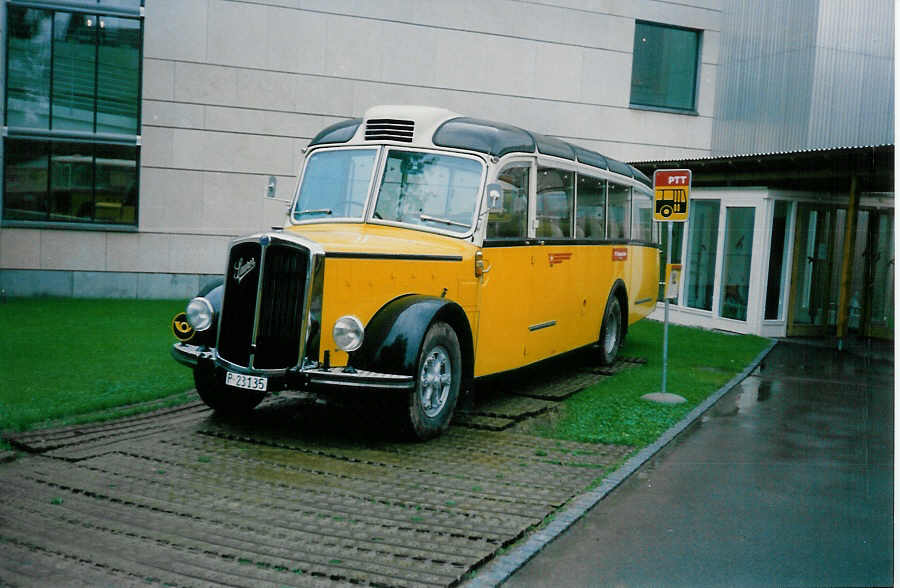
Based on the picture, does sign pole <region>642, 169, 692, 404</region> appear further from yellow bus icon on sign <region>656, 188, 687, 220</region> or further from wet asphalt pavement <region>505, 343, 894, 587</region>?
wet asphalt pavement <region>505, 343, 894, 587</region>

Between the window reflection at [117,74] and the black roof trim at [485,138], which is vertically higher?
the window reflection at [117,74]

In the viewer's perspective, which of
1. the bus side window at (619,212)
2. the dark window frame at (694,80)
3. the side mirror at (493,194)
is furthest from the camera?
the dark window frame at (694,80)

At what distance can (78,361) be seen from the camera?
9922 millimetres

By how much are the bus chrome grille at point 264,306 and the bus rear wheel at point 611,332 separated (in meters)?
5.81

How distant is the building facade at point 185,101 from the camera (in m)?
16.5

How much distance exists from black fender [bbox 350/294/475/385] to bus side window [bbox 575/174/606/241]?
367cm

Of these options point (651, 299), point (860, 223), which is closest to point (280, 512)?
point (651, 299)

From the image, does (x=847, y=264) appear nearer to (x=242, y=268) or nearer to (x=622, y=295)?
(x=622, y=295)

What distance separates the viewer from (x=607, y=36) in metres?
19.9

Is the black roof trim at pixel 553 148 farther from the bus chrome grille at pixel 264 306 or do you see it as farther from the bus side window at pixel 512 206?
the bus chrome grille at pixel 264 306

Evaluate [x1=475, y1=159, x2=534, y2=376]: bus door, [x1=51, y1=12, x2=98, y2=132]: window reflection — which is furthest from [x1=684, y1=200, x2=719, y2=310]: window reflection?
[x1=51, y1=12, x2=98, y2=132]: window reflection

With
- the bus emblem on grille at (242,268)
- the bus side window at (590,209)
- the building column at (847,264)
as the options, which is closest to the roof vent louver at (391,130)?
the bus emblem on grille at (242,268)

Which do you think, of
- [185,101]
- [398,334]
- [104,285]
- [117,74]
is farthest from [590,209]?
[117,74]

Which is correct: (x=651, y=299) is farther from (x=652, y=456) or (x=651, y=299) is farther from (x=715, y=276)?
(x=652, y=456)
